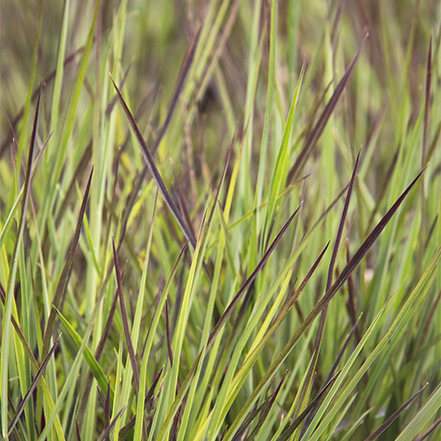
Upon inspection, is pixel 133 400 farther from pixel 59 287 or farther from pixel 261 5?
pixel 261 5

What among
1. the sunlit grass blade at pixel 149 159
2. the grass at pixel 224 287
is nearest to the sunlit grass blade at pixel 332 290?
the grass at pixel 224 287

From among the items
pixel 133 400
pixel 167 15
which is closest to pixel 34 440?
pixel 133 400

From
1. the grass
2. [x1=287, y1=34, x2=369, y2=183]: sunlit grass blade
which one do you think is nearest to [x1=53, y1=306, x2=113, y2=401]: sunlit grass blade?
the grass

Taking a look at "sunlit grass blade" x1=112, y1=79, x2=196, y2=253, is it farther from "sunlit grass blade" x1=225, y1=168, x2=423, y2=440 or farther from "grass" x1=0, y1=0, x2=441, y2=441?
"sunlit grass blade" x1=225, y1=168, x2=423, y2=440

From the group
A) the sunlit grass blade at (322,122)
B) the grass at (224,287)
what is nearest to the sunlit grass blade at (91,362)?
the grass at (224,287)

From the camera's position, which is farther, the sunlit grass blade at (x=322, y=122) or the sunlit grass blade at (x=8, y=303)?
the sunlit grass blade at (x=322, y=122)

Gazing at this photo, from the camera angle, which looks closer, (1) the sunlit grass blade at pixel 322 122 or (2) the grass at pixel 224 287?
(2) the grass at pixel 224 287

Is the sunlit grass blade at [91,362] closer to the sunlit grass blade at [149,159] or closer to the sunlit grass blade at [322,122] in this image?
the sunlit grass blade at [149,159]

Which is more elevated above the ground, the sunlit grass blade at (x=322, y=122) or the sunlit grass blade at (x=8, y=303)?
the sunlit grass blade at (x=322, y=122)

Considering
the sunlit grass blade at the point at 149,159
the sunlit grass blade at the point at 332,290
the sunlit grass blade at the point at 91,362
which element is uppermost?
the sunlit grass blade at the point at 149,159

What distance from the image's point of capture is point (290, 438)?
29 cm

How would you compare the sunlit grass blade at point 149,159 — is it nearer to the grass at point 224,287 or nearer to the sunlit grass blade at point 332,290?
the grass at point 224,287

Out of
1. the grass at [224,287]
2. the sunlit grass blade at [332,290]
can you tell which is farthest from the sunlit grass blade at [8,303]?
the sunlit grass blade at [332,290]

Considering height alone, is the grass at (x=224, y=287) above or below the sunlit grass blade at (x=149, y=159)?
below
